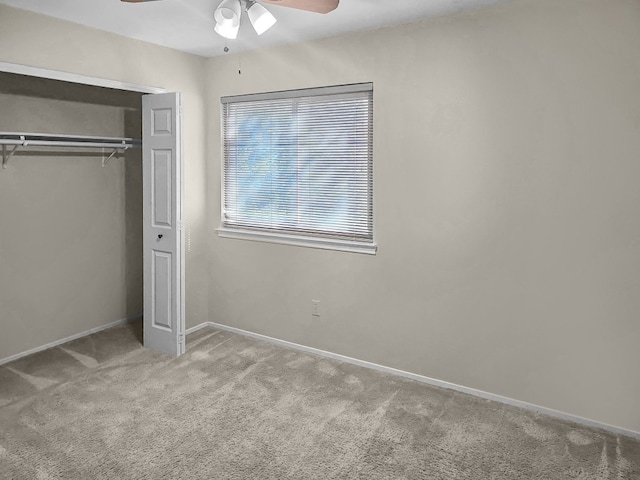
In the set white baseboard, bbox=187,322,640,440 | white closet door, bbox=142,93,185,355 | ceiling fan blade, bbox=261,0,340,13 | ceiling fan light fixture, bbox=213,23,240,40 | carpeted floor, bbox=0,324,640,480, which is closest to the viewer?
ceiling fan blade, bbox=261,0,340,13

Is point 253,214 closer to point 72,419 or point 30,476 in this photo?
point 72,419

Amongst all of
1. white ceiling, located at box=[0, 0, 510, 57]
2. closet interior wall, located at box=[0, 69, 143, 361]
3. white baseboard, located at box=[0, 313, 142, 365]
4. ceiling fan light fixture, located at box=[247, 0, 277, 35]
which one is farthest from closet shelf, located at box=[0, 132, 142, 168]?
ceiling fan light fixture, located at box=[247, 0, 277, 35]

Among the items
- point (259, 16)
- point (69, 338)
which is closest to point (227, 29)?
point (259, 16)

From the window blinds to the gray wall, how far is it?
0.14 meters

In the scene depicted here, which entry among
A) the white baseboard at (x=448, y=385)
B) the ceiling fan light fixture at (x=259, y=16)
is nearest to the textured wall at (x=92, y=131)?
the white baseboard at (x=448, y=385)

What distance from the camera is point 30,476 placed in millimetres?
2426

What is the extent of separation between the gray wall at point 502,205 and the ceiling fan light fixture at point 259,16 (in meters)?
1.13

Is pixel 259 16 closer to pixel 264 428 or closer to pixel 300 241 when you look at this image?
pixel 300 241

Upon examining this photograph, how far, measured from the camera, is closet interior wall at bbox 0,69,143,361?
3.80 m

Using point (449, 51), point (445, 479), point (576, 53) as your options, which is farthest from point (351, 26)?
point (445, 479)

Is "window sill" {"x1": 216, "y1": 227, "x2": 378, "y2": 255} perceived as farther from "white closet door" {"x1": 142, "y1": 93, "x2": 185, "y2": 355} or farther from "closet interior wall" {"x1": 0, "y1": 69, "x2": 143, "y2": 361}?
"closet interior wall" {"x1": 0, "y1": 69, "x2": 143, "y2": 361}

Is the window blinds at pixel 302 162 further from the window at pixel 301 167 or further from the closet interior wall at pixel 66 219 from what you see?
the closet interior wall at pixel 66 219

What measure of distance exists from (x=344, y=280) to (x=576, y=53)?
210cm

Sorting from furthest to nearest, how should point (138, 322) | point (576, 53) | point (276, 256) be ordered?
point (138, 322)
point (276, 256)
point (576, 53)
